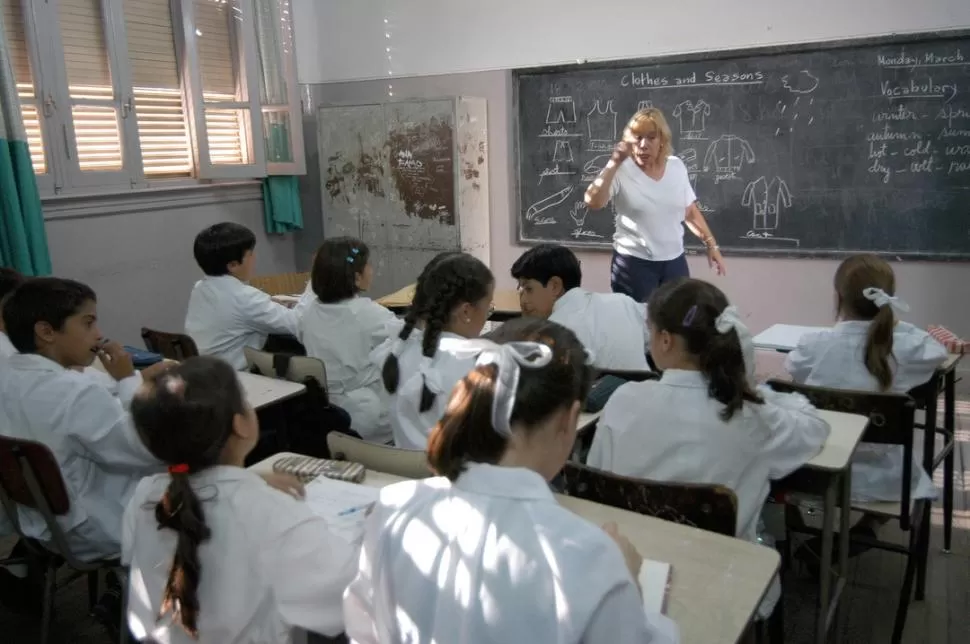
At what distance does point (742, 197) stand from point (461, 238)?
69.9 inches

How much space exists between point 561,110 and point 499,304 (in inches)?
72.3

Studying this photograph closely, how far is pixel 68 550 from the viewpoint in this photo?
77.6 inches

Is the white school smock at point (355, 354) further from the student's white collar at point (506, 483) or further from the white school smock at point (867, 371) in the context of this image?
the student's white collar at point (506, 483)

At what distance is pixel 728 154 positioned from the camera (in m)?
4.58

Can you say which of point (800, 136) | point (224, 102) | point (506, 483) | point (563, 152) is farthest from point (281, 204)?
point (506, 483)

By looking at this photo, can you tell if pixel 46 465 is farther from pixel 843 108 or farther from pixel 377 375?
pixel 843 108

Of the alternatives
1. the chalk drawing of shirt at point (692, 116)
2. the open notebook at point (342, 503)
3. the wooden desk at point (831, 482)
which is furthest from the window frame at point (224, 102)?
the wooden desk at point (831, 482)

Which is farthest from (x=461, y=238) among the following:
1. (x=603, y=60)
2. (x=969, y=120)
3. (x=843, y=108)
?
(x=969, y=120)

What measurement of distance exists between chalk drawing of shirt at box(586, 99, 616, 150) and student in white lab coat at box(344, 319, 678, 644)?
402 cm

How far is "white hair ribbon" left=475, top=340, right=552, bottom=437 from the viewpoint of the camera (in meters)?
1.00

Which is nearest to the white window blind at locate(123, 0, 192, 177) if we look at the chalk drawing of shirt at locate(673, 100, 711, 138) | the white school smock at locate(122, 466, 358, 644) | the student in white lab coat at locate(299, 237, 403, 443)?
the student in white lab coat at locate(299, 237, 403, 443)

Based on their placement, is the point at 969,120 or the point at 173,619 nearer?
the point at 173,619

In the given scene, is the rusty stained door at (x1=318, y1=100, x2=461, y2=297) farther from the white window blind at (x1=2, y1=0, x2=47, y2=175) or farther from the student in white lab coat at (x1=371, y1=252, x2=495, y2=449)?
the student in white lab coat at (x1=371, y1=252, x2=495, y2=449)

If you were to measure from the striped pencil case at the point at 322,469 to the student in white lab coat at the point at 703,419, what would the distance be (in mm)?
552
